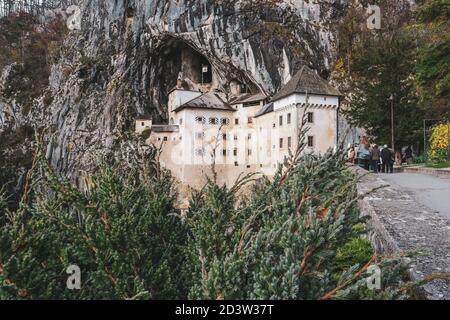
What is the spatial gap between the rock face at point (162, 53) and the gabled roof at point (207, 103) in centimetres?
260

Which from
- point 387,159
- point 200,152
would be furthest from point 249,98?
point 387,159

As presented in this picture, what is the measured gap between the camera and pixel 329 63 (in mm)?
39250

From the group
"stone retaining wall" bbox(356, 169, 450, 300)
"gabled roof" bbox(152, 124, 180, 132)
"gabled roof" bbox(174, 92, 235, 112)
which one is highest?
"gabled roof" bbox(174, 92, 235, 112)

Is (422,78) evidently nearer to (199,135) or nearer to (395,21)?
(199,135)

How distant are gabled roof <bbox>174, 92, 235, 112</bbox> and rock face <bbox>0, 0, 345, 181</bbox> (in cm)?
260

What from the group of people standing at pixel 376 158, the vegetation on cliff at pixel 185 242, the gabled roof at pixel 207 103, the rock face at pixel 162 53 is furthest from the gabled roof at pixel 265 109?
the vegetation on cliff at pixel 185 242

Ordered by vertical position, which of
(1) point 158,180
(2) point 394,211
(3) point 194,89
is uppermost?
(3) point 194,89

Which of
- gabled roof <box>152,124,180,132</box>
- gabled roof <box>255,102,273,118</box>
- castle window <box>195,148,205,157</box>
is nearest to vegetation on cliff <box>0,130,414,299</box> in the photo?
gabled roof <box>255,102,273,118</box>

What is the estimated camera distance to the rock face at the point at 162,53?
37.9 m

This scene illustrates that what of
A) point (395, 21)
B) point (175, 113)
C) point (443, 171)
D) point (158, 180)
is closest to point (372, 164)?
point (443, 171)

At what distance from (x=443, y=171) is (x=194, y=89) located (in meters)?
33.1

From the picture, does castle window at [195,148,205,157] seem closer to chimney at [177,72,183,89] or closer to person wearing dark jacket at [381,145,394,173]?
chimney at [177,72,183,89]

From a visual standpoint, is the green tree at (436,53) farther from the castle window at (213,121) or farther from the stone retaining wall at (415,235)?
the castle window at (213,121)

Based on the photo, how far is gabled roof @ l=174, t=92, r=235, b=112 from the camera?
39031mm
